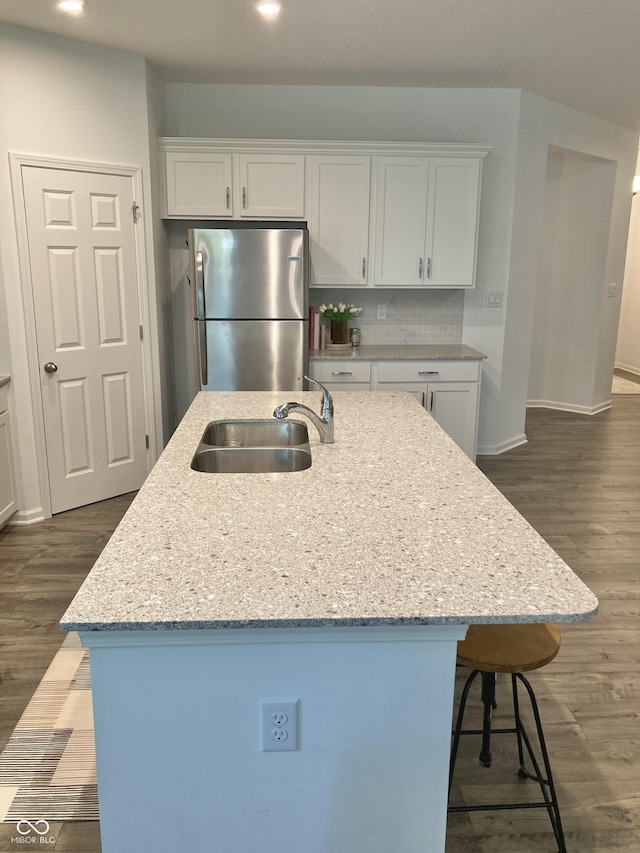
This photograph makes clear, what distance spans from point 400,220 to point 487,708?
11.2 feet

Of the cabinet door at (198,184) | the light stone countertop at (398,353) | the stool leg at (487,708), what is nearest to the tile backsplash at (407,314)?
the light stone countertop at (398,353)

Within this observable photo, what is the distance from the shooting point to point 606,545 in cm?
376

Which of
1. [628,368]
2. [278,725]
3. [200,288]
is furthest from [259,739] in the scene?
[628,368]

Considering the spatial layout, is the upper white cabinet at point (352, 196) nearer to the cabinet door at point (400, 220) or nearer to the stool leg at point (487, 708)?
the cabinet door at point (400, 220)

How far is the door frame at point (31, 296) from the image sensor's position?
12.0 ft

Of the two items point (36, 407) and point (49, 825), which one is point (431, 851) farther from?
point (36, 407)

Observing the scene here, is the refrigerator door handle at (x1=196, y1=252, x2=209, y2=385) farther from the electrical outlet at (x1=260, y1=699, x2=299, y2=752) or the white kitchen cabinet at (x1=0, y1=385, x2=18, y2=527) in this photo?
the electrical outlet at (x1=260, y1=699, x2=299, y2=752)

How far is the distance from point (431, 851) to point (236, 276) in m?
3.41

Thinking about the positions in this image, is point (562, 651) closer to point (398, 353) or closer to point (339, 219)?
point (398, 353)

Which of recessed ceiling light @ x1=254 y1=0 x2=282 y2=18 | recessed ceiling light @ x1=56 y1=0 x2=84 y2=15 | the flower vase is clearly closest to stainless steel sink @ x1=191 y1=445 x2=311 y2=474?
recessed ceiling light @ x1=254 y1=0 x2=282 y2=18

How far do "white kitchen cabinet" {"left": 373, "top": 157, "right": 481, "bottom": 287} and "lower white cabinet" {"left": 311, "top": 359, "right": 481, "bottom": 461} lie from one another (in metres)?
0.59

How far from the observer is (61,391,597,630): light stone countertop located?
4.07ft

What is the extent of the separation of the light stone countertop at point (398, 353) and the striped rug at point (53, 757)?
2.64 m

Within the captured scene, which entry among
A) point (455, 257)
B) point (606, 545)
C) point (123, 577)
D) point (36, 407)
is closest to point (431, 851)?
point (123, 577)
